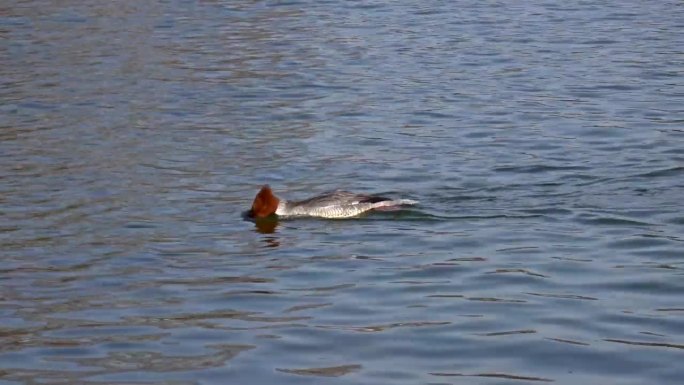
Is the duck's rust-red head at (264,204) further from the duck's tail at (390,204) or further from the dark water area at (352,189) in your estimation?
the duck's tail at (390,204)

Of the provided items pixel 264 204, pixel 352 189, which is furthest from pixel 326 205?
pixel 352 189

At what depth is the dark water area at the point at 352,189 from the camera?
382 inches

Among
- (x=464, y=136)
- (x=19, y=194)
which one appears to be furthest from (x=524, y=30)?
(x=19, y=194)

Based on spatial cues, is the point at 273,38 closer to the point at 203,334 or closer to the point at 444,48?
the point at 444,48

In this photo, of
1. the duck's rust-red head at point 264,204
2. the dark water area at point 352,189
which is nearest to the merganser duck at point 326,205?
the duck's rust-red head at point 264,204

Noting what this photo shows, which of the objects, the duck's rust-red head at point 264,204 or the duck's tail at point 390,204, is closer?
the duck's tail at point 390,204

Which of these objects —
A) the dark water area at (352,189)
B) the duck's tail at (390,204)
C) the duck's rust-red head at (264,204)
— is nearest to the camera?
the dark water area at (352,189)

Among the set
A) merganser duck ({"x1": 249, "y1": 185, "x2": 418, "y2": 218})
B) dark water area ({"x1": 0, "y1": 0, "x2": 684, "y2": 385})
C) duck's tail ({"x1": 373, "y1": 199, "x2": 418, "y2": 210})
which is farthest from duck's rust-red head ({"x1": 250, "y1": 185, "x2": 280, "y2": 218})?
duck's tail ({"x1": 373, "y1": 199, "x2": 418, "y2": 210})

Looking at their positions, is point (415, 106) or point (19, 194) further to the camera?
point (415, 106)

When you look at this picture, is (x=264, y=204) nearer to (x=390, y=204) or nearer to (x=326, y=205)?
(x=326, y=205)

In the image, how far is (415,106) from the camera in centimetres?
2033

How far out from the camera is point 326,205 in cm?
1433

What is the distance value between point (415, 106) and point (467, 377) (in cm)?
1167

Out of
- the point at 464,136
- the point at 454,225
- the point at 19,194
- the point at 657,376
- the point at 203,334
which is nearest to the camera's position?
the point at 657,376
